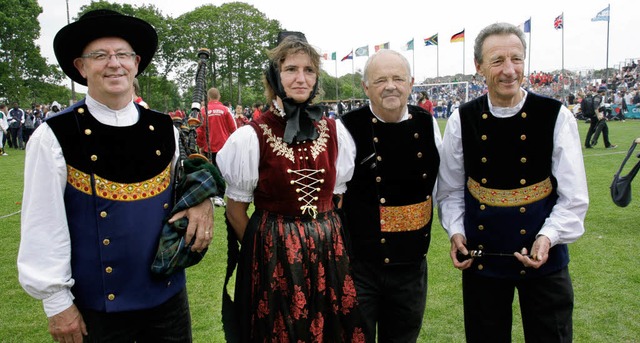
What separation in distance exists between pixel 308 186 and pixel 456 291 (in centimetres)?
239

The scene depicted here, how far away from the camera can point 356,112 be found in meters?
2.55

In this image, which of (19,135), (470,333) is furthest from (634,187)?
(19,135)

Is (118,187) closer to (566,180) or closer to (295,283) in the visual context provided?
(295,283)

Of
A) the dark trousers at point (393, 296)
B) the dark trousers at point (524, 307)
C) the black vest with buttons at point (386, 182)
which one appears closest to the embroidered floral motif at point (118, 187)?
the black vest with buttons at point (386, 182)

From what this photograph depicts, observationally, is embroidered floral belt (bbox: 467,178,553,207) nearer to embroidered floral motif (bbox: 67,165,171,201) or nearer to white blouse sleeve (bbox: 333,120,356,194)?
white blouse sleeve (bbox: 333,120,356,194)

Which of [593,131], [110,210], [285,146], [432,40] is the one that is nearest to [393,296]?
[285,146]

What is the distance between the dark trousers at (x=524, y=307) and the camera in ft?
7.35

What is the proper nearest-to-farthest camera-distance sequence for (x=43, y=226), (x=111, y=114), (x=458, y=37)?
1. (x=43, y=226)
2. (x=111, y=114)
3. (x=458, y=37)

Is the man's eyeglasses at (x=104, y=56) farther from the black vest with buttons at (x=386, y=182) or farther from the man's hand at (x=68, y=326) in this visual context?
the black vest with buttons at (x=386, y=182)

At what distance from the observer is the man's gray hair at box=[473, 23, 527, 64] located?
88.7 inches

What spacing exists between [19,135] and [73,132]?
20.5 meters

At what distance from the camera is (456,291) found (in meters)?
4.05

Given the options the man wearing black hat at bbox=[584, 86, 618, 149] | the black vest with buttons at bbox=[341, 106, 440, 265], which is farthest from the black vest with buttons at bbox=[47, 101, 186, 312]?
the man wearing black hat at bbox=[584, 86, 618, 149]

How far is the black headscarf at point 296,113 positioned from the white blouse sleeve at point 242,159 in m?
0.16
